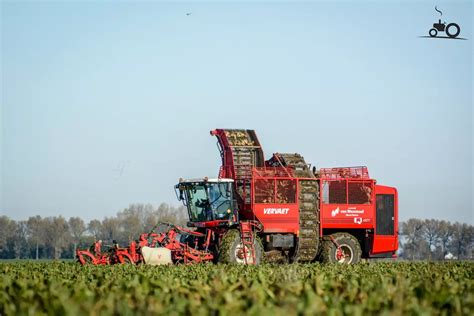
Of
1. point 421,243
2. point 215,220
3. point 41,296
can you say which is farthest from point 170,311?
point 421,243

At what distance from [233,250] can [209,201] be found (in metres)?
2.50

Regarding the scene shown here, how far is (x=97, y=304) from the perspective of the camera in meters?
14.6

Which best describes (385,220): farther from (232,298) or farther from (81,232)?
(81,232)

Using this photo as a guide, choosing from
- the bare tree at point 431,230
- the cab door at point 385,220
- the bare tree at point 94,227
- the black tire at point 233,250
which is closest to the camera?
the black tire at point 233,250

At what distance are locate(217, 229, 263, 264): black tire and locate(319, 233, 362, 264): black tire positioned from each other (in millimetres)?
3098

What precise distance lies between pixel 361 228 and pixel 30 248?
95.7 meters

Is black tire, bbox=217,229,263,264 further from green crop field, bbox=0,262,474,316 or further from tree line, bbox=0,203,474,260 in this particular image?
tree line, bbox=0,203,474,260

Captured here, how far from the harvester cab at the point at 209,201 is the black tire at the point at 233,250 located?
22.0 inches

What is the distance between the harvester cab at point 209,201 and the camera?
35531mm

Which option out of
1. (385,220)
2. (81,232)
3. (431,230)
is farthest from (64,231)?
(385,220)

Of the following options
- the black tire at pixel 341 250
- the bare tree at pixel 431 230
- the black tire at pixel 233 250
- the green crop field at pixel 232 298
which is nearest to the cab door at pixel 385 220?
the black tire at pixel 341 250

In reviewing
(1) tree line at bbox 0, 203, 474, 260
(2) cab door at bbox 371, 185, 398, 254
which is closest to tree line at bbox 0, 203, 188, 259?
Answer: (1) tree line at bbox 0, 203, 474, 260

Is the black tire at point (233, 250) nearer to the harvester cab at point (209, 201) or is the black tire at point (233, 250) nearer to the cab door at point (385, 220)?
the harvester cab at point (209, 201)

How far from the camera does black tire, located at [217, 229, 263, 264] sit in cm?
3416
